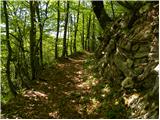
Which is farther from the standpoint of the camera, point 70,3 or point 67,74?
point 70,3

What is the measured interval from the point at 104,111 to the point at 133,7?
5972mm

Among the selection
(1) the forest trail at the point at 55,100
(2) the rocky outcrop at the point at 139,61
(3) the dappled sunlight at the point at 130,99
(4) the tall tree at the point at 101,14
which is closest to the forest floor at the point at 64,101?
(1) the forest trail at the point at 55,100

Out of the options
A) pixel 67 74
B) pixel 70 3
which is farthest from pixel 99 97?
pixel 70 3

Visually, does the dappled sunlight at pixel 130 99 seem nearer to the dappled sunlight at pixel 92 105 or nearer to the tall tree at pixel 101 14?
the dappled sunlight at pixel 92 105

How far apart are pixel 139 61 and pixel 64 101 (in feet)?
13.5

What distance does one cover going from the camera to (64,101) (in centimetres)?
Answer: 1266

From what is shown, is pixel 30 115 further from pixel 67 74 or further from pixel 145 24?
pixel 67 74

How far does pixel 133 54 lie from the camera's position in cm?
1170

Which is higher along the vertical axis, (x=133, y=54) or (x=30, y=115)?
(x=133, y=54)

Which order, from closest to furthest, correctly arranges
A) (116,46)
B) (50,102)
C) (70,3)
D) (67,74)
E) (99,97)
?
(99,97) → (50,102) → (116,46) → (67,74) → (70,3)

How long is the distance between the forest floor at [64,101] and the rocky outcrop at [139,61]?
0.87 m

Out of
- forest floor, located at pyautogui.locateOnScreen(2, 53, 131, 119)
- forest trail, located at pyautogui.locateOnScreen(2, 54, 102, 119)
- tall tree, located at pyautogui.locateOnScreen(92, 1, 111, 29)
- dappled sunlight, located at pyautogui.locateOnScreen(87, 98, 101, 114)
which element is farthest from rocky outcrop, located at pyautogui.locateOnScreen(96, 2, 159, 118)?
tall tree, located at pyautogui.locateOnScreen(92, 1, 111, 29)

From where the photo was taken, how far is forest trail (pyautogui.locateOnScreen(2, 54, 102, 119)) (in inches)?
443

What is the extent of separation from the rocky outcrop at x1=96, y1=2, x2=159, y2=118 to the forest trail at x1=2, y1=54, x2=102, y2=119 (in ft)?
5.27
